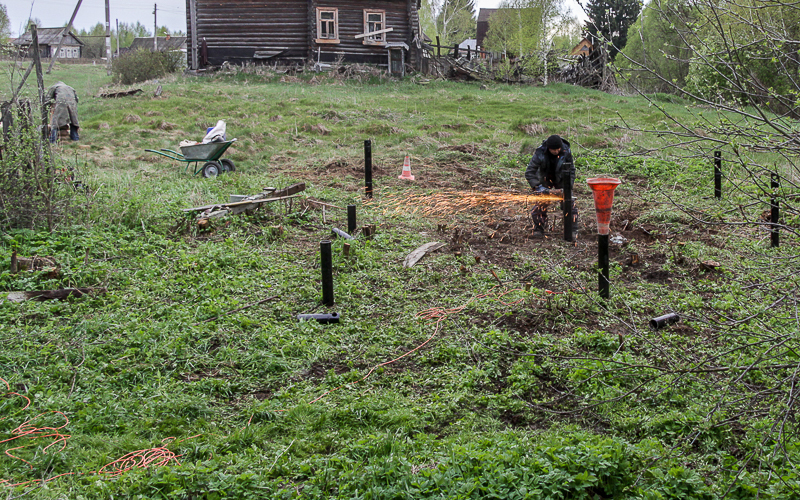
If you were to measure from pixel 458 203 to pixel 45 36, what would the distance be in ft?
189

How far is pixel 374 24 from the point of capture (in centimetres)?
2805

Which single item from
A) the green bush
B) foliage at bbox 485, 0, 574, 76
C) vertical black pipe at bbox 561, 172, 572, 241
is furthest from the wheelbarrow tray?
foliage at bbox 485, 0, 574, 76

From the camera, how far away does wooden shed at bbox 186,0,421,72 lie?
2722 centimetres

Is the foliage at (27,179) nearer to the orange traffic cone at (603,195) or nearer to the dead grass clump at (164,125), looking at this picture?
the orange traffic cone at (603,195)

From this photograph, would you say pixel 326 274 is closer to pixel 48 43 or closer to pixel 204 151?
pixel 204 151

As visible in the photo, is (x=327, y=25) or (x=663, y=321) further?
(x=327, y=25)

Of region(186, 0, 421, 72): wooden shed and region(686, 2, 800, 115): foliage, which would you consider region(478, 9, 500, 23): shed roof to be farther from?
region(686, 2, 800, 115): foliage

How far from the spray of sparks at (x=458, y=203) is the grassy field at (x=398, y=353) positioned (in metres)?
0.06

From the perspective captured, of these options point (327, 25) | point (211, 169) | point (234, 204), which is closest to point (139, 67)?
point (327, 25)

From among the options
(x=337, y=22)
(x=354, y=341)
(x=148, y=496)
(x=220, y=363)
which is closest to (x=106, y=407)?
(x=220, y=363)

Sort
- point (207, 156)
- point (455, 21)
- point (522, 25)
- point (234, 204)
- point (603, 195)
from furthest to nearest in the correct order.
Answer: point (455, 21), point (522, 25), point (207, 156), point (234, 204), point (603, 195)

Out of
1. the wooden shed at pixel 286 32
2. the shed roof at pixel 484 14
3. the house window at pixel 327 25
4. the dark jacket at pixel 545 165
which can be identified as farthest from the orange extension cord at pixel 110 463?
the shed roof at pixel 484 14

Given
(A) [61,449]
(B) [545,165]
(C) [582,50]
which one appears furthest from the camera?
(C) [582,50]

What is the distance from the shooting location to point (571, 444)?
134 inches
